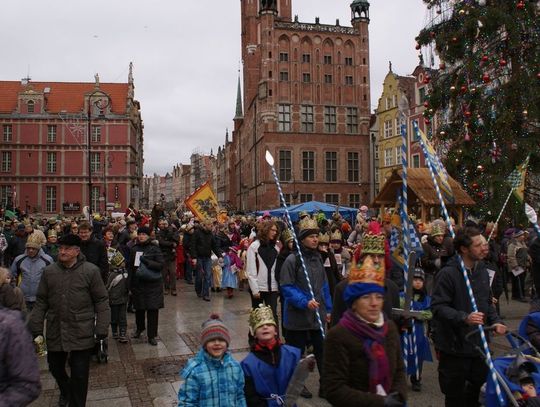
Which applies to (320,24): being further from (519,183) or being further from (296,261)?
(296,261)

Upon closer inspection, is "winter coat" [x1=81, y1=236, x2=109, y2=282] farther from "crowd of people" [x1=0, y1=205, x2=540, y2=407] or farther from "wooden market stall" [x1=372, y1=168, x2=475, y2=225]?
"wooden market stall" [x1=372, y1=168, x2=475, y2=225]

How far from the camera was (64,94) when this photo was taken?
2393 inches

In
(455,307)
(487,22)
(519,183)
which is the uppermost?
(487,22)

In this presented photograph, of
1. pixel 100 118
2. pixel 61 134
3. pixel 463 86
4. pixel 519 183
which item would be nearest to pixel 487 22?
pixel 463 86

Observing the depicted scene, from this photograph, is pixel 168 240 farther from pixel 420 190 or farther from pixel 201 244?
pixel 420 190

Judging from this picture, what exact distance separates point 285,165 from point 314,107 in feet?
20.0

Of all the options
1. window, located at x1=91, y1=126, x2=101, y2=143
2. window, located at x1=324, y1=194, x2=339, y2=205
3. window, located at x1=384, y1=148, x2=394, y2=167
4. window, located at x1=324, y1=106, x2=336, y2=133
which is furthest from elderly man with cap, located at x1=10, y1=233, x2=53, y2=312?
window, located at x1=91, y1=126, x2=101, y2=143

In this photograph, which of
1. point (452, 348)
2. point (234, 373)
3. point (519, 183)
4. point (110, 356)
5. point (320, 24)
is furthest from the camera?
point (320, 24)

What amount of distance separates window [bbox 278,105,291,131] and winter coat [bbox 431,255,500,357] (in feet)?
143

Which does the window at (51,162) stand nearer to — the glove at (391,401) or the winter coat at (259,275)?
the winter coat at (259,275)

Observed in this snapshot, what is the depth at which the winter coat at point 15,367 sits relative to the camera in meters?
2.51

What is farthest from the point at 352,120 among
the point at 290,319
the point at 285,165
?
the point at 290,319

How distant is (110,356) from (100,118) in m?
53.4

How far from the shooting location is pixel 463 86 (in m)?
13.2
